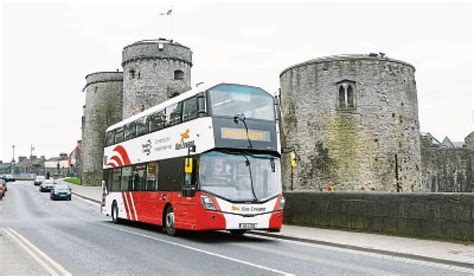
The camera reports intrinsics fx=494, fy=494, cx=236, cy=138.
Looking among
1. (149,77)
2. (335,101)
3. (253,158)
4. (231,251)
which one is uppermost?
(149,77)

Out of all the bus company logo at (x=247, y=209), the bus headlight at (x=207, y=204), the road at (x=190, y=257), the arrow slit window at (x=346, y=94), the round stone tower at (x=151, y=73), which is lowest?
the road at (x=190, y=257)

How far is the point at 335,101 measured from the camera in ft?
95.8

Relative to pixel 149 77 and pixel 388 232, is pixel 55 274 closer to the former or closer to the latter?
pixel 388 232

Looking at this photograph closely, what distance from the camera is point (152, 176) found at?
15930 millimetres

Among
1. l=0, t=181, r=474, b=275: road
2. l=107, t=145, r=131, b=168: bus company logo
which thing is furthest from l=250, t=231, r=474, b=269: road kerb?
l=107, t=145, r=131, b=168: bus company logo

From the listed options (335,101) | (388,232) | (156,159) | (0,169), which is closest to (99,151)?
(335,101)

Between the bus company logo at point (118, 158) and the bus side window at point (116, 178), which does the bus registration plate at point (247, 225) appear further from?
the bus side window at point (116, 178)

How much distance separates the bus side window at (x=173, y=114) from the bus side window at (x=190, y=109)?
348 millimetres

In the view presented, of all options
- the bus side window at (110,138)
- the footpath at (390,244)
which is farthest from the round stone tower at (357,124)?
the footpath at (390,244)

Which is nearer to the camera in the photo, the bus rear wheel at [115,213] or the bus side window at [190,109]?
the bus side window at [190,109]

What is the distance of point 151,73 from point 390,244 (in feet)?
132

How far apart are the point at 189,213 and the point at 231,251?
91.2 inches

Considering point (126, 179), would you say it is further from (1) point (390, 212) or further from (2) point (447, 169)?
(2) point (447, 169)

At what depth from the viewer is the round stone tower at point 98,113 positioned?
56000mm
